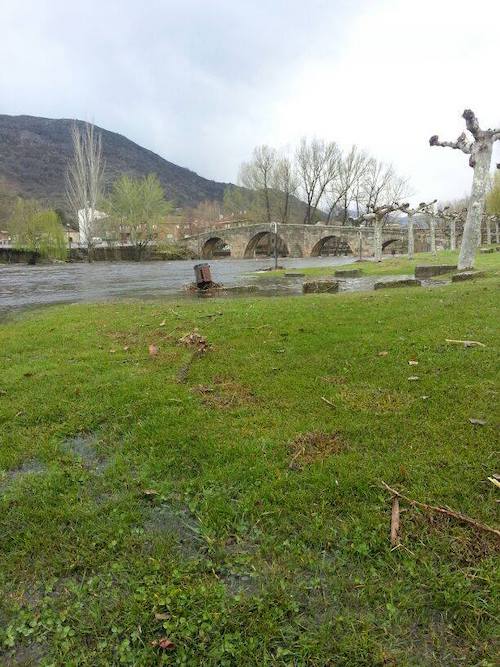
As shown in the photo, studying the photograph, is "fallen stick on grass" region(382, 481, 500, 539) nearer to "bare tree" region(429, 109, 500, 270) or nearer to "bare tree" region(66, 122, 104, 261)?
"bare tree" region(429, 109, 500, 270)

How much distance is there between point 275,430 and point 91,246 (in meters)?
64.3

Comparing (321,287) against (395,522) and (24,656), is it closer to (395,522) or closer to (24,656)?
(395,522)

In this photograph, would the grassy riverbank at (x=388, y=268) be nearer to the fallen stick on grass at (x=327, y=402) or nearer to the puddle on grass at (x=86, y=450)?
the fallen stick on grass at (x=327, y=402)

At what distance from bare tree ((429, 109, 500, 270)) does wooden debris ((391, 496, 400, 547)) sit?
13.8 m

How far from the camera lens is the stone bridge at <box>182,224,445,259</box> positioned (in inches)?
2350

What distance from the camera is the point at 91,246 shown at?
6197cm

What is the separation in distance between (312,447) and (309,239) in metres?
61.3

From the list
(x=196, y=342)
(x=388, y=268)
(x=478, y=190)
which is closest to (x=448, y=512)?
(x=196, y=342)

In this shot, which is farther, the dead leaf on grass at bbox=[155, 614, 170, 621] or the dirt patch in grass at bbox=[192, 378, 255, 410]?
the dirt patch in grass at bbox=[192, 378, 255, 410]

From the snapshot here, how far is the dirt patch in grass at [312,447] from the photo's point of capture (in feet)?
9.69

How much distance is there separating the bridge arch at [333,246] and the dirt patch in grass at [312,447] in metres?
60.4

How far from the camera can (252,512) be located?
99.6 inches

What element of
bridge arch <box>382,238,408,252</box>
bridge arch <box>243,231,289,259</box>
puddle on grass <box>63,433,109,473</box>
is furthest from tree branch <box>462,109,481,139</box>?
bridge arch <box>382,238,408,252</box>

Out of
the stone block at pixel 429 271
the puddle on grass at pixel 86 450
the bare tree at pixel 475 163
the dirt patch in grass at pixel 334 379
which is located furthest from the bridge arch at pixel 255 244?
the puddle on grass at pixel 86 450
